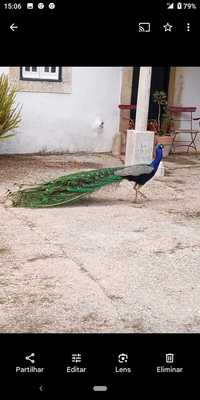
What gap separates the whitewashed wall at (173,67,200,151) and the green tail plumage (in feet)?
16.4

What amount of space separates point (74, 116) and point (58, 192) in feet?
13.1

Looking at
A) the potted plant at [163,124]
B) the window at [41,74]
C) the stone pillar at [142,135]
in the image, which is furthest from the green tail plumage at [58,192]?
the potted plant at [163,124]

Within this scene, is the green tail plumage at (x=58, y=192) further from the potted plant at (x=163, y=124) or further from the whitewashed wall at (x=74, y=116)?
the potted plant at (x=163, y=124)

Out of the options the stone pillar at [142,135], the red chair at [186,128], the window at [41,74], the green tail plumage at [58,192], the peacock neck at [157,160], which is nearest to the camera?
the green tail plumage at [58,192]

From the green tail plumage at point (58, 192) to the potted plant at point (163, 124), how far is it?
3.85 metres

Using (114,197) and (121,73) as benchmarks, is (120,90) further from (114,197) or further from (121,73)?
(114,197)

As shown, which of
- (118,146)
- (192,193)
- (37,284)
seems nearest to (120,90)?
(118,146)

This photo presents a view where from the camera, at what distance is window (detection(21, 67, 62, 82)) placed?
863 cm

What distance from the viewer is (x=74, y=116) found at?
922cm

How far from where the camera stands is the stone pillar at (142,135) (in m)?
7.23

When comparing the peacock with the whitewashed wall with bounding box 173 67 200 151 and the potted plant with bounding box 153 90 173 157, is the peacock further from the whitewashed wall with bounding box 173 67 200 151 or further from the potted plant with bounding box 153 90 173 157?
the whitewashed wall with bounding box 173 67 200 151
